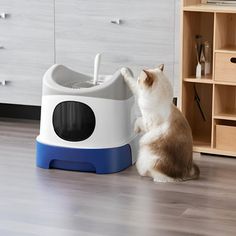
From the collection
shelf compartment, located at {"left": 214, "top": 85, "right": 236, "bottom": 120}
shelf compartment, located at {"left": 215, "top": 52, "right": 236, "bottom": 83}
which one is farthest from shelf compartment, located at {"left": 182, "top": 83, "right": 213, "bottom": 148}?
shelf compartment, located at {"left": 215, "top": 52, "right": 236, "bottom": 83}

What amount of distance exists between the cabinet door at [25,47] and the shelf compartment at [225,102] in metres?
0.99

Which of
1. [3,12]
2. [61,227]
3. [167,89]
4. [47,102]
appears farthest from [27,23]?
[61,227]

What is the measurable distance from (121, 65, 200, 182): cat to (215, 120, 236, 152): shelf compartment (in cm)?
38

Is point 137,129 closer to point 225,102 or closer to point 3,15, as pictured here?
point 225,102

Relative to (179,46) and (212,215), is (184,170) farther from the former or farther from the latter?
(179,46)

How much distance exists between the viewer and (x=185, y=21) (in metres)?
3.62

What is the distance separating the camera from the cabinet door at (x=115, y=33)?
3.83 m

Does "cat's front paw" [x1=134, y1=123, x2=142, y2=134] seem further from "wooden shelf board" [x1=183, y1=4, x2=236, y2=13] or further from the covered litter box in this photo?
"wooden shelf board" [x1=183, y1=4, x2=236, y2=13]

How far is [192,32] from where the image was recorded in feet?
12.3

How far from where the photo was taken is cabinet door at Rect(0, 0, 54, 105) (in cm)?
405

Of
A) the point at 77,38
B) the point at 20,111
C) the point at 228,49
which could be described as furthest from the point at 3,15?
the point at 228,49

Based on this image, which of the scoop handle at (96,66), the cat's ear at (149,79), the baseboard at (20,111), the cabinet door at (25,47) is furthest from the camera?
the baseboard at (20,111)

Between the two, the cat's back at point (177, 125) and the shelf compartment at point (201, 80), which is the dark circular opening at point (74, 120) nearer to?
the cat's back at point (177, 125)

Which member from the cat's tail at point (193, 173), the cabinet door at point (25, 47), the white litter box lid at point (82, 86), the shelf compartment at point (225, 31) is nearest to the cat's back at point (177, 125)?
the cat's tail at point (193, 173)
